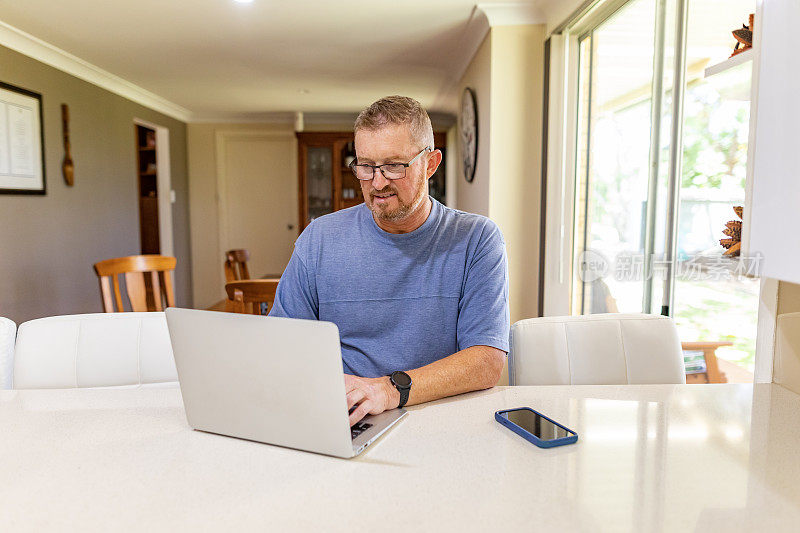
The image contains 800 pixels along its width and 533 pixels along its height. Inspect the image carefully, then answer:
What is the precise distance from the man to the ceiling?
1.91 metres

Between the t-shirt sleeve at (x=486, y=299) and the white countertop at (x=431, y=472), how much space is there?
18 cm

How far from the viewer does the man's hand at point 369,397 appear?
984 millimetres

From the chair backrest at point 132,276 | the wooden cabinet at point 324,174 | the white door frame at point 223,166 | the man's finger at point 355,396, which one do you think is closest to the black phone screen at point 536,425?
the man's finger at point 355,396

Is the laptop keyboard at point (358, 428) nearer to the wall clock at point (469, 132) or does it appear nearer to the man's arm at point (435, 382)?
the man's arm at point (435, 382)

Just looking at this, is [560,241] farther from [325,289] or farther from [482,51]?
[325,289]

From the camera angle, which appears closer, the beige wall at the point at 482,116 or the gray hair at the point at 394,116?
the gray hair at the point at 394,116

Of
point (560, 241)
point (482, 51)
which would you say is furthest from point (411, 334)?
point (482, 51)

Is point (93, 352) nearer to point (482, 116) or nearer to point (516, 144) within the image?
point (516, 144)

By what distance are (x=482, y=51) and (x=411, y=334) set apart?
8.44 feet

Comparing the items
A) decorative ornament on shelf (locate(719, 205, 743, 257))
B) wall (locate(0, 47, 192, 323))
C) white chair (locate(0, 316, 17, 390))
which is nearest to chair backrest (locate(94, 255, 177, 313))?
wall (locate(0, 47, 192, 323))

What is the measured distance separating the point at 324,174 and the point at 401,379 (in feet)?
18.0

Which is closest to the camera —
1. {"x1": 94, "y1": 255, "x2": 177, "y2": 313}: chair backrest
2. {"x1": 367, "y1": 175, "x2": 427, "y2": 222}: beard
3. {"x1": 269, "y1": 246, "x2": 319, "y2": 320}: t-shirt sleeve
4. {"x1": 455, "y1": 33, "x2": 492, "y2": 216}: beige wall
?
{"x1": 367, "y1": 175, "x2": 427, "y2": 222}: beard

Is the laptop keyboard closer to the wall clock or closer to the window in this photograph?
the window

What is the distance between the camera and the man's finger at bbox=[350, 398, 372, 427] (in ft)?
3.17
